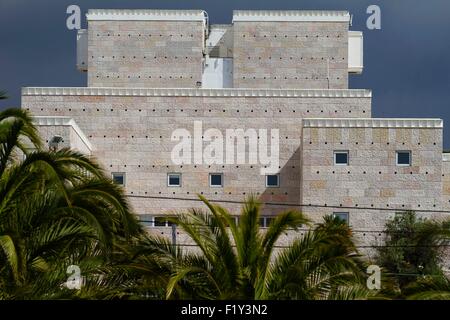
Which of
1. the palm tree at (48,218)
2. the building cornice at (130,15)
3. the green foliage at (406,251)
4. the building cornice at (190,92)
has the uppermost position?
the building cornice at (130,15)

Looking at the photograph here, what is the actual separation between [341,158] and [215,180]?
17.4 ft

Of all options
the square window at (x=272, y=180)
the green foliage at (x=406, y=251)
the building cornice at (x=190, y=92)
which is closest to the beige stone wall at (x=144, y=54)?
the building cornice at (x=190, y=92)

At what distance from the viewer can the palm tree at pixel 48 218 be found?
26.1 meters

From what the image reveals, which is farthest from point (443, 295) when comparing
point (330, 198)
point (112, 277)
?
point (330, 198)

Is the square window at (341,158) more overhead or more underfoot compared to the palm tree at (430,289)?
more overhead

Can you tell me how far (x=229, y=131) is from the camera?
51719mm

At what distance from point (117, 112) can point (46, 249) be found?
25.4 meters

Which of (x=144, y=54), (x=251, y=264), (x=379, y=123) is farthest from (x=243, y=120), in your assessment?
(x=251, y=264)

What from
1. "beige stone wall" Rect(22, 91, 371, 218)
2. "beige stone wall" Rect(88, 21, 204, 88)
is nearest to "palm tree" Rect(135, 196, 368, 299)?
"beige stone wall" Rect(22, 91, 371, 218)

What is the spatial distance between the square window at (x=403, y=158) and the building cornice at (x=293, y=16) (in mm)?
9933

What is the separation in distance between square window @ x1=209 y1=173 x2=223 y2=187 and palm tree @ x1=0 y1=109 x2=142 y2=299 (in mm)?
22912

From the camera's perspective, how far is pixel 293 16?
57.0 m

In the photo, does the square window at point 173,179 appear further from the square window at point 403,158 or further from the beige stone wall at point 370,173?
the square window at point 403,158

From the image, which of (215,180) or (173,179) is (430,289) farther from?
(173,179)
